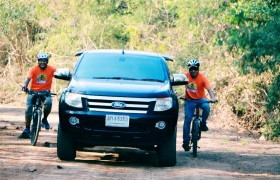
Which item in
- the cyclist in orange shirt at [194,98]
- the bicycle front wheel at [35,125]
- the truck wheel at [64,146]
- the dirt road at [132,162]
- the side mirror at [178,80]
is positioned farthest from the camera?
the bicycle front wheel at [35,125]

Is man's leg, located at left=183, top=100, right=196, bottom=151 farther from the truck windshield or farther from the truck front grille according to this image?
the truck front grille

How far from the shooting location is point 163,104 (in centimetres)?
1159

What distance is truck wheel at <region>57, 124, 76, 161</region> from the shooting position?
1170 cm

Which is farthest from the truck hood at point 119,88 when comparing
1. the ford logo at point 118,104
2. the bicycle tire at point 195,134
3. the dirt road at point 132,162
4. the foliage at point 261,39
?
the foliage at point 261,39

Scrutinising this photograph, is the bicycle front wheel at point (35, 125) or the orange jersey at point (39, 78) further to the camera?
the orange jersey at point (39, 78)

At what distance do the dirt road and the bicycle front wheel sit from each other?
0.18m

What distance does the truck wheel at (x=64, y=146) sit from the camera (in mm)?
11703

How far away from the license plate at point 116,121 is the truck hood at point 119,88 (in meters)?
0.36

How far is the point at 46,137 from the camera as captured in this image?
16453 millimetres

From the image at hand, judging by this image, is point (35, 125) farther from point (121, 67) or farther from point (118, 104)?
point (118, 104)

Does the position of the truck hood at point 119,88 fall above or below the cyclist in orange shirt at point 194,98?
above

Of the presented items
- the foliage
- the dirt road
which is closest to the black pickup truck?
the dirt road

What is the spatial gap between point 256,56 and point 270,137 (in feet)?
10.2

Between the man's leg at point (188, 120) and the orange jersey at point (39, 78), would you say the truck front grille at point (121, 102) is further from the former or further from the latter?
the orange jersey at point (39, 78)
